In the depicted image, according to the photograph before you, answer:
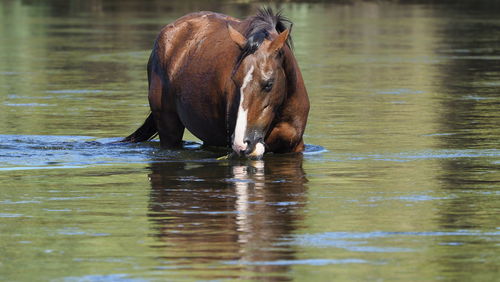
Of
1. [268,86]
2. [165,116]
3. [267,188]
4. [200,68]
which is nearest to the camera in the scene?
[267,188]

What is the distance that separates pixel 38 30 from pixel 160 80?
2599cm

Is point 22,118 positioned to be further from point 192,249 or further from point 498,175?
point 192,249

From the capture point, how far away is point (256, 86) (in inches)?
451

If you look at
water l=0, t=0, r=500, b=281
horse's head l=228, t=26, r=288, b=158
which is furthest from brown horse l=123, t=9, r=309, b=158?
water l=0, t=0, r=500, b=281

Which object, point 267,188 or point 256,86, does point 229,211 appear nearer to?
point 267,188

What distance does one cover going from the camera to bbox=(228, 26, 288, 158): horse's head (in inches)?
448

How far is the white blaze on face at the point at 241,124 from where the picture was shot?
11273mm

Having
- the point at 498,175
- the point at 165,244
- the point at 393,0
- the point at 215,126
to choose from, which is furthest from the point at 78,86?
the point at 393,0

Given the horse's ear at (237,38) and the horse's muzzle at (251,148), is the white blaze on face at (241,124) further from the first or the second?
the horse's ear at (237,38)

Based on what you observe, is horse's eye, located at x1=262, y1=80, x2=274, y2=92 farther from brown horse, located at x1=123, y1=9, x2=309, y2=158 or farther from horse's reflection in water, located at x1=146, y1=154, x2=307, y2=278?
horse's reflection in water, located at x1=146, y1=154, x2=307, y2=278

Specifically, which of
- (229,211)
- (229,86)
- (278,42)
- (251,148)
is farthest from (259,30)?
(229,211)

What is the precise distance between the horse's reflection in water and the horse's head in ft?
1.00

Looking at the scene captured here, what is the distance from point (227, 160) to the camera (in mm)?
12422

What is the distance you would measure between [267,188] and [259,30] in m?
1.83
